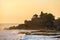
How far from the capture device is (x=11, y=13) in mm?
2324

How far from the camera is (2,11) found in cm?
236

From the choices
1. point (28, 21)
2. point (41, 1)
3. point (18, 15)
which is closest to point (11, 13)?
point (18, 15)

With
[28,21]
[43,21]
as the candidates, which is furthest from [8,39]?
[43,21]

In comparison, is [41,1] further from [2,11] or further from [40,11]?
[2,11]

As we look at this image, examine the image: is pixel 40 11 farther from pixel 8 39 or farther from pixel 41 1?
pixel 8 39

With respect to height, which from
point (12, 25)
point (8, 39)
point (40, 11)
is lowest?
point (8, 39)

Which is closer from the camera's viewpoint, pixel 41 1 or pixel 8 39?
pixel 8 39

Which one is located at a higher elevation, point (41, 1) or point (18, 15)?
point (41, 1)

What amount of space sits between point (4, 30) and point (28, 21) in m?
0.31

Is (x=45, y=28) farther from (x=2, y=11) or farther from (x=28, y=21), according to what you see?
(x=2, y=11)

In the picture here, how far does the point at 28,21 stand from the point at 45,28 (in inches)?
8.7

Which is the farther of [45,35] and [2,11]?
[2,11]

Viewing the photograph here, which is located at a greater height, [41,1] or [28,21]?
[41,1]

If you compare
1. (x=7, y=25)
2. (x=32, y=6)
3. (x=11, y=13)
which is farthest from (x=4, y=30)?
(x=32, y=6)
